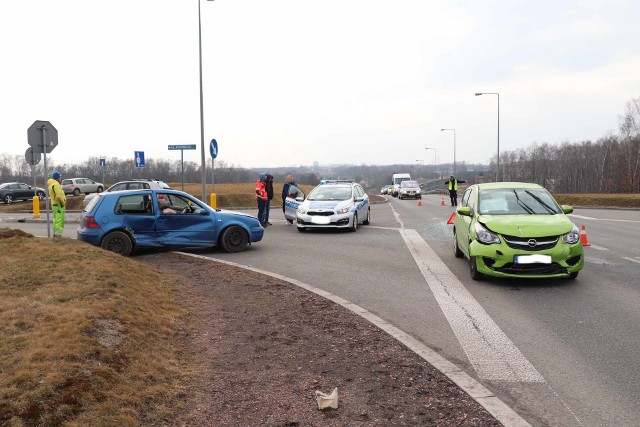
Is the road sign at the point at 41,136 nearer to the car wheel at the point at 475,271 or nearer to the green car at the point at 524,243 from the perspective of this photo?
the green car at the point at 524,243

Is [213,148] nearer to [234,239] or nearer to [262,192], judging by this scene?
[262,192]

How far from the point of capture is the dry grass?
367 cm

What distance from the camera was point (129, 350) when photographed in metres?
4.91

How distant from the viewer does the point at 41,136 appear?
1446 centimetres

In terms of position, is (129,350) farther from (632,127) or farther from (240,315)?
(632,127)

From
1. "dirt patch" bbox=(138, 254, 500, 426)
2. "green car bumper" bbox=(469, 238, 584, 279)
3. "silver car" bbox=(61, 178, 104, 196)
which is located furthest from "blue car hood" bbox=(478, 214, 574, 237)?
"silver car" bbox=(61, 178, 104, 196)

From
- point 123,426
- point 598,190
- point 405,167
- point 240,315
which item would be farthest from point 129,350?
point 405,167

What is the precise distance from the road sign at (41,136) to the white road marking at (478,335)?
10.4 meters

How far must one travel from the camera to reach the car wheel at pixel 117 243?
11375mm

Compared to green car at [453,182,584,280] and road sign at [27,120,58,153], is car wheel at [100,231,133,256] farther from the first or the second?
green car at [453,182,584,280]

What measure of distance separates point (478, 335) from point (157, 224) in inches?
310

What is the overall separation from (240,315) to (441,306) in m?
2.57

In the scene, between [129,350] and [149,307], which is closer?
[129,350]

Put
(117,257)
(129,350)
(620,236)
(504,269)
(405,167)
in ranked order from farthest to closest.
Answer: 1. (405,167)
2. (620,236)
3. (117,257)
4. (504,269)
5. (129,350)
